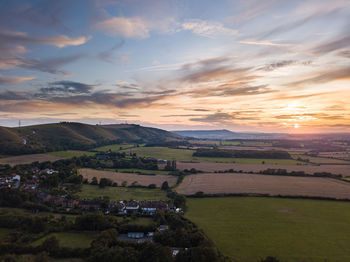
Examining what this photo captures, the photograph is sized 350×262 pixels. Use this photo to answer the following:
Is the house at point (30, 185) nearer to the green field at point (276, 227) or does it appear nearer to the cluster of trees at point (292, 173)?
the green field at point (276, 227)

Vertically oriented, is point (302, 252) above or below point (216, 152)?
below

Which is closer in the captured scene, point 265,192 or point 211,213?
point 211,213

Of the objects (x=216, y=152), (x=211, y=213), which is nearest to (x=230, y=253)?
(x=211, y=213)

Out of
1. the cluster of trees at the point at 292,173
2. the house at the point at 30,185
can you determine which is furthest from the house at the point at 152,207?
the cluster of trees at the point at 292,173

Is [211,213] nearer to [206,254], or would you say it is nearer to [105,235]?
[206,254]

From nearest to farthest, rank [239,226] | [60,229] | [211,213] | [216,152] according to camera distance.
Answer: [60,229]
[239,226]
[211,213]
[216,152]

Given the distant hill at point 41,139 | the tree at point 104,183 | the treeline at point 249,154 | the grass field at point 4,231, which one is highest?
the distant hill at point 41,139
